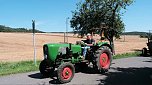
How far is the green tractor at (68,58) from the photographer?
11468 millimetres

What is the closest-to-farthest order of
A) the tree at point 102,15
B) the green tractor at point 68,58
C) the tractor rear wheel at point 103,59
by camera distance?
the green tractor at point 68,58 < the tractor rear wheel at point 103,59 < the tree at point 102,15

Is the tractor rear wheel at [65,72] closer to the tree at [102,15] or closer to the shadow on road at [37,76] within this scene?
the shadow on road at [37,76]

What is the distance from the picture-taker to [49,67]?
12.7 meters

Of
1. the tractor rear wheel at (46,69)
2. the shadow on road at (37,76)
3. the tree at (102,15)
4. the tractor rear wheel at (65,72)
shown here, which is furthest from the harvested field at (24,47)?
the tractor rear wheel at (65,72)

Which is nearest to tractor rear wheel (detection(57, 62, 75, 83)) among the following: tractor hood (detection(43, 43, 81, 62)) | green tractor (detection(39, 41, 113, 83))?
green tractor (detection(39, 41, 113, 83))

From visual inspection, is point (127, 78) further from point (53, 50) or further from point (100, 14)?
point (100, 14)

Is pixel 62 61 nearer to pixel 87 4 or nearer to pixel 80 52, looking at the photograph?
pixel 80 52

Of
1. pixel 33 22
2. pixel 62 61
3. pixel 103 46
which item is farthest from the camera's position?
pixel 33 22

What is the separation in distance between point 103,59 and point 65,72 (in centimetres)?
310

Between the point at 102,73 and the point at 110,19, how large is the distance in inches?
374

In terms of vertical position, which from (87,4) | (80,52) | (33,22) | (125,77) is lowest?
(125,77)

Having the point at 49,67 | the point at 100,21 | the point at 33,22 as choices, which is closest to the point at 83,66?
the point at 49,67

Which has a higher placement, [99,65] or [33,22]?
[33,22]

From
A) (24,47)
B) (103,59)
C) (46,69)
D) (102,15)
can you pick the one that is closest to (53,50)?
(46,69)
